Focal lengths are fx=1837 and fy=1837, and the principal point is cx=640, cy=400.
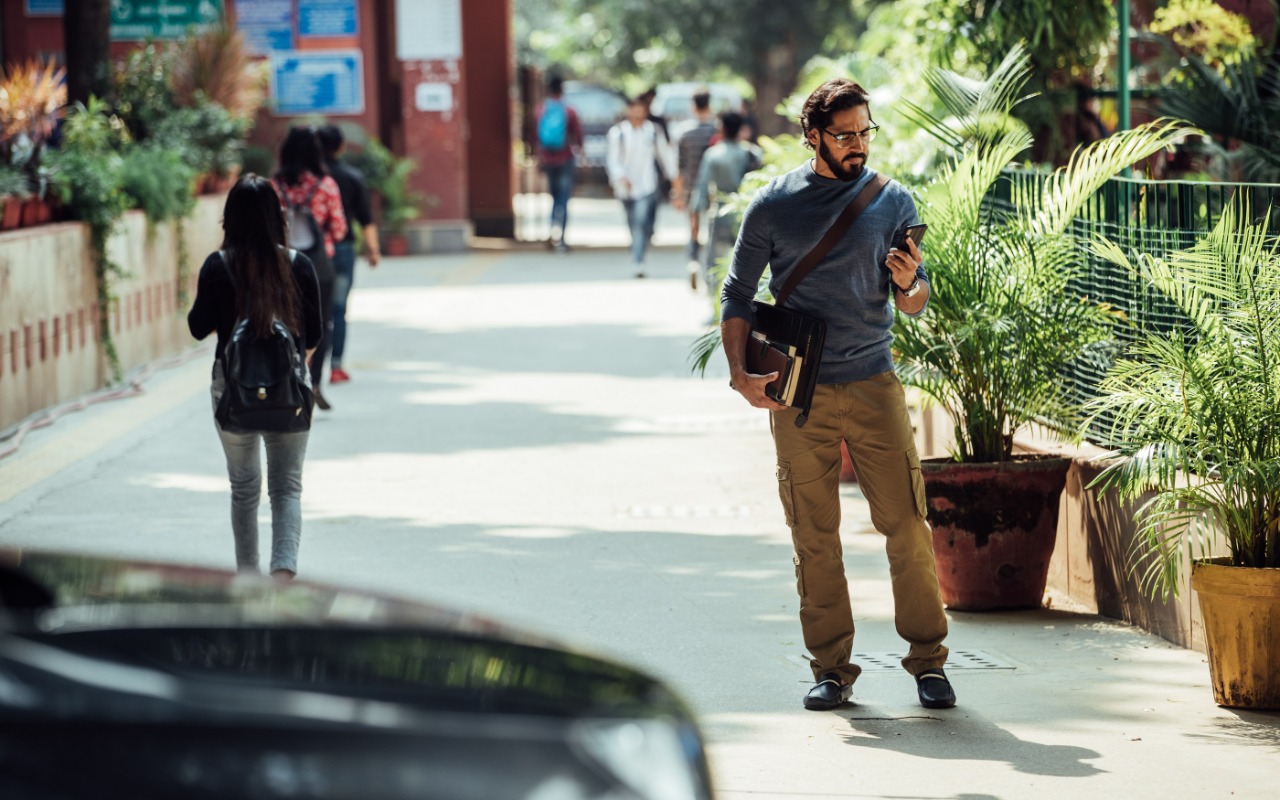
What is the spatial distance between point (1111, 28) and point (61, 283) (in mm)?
6916

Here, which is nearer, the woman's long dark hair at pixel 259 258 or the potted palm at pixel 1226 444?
the potted palm at pixel 1226 444

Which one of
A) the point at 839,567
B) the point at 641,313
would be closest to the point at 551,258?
the point at 641,313

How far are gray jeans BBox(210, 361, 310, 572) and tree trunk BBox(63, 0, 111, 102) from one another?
10.5 metres

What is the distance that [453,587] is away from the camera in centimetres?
735

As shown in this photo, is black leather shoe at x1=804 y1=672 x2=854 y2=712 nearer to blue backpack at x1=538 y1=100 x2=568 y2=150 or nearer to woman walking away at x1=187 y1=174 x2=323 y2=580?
woman walking away at x1=187 y1=174 x2=323 y2=580

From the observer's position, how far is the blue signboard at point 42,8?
2345 cm

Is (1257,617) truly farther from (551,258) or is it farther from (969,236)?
(551,258)

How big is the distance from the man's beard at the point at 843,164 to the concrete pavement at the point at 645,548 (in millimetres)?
1639

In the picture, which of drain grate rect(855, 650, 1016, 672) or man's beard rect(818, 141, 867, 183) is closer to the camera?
man's beard rect(818, 141, 867, 183)

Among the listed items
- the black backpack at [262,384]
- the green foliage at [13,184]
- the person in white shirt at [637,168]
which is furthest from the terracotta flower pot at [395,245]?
the black backpack at [262,384]

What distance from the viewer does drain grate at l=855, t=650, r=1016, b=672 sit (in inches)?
243

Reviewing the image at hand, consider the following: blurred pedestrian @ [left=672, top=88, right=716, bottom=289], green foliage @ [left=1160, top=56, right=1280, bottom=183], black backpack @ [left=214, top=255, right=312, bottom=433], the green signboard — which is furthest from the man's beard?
the green signboard

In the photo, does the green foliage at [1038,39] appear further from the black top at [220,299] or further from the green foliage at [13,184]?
the green foliage at [13,184]

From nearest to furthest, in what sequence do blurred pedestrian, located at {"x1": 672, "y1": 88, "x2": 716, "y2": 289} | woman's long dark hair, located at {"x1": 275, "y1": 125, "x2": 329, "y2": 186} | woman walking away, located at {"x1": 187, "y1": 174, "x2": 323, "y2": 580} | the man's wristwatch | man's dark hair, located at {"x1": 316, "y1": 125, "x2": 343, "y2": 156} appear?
the man's wristwatch
woman walking away, located at {"x1": 187, "y1": 174, "x2": 323, "y2": 580}
woman's long dark hair, located at {"x1": 275, "y1": 125, "x2": 329, "y2": 186}
man's dark hair, located at {"x1": 316, "y1": 125, "x2": 343, "y2": 156}
blurred pedestrian, located at {"x1": 672, "y1": 88, "x2": 716, "y2": 289}
